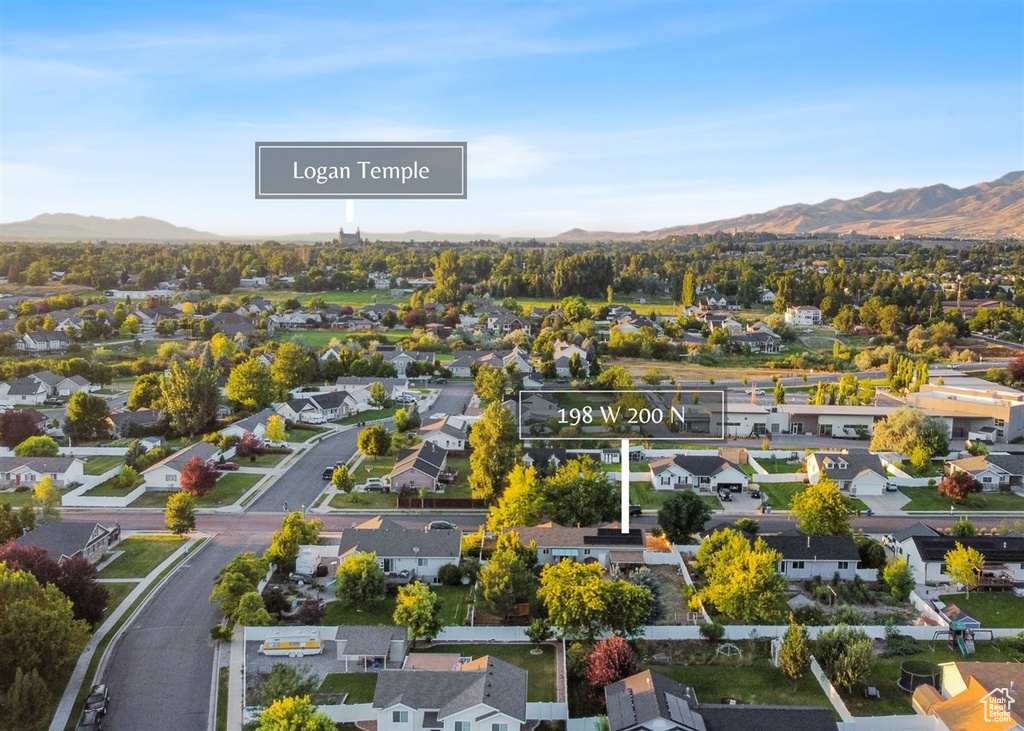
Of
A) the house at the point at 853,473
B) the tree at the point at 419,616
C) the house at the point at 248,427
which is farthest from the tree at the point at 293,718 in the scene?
the house at the point at 248,427

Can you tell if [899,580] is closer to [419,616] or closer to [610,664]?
[610,664]

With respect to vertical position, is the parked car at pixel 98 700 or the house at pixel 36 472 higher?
the house at pixel 36 472

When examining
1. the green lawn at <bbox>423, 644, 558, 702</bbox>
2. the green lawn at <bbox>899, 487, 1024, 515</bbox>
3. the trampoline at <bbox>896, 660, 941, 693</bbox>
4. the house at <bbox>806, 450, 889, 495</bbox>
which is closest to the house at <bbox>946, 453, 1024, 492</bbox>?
the green lawn at <bbox>899, 487, 1024, 515</bbox>

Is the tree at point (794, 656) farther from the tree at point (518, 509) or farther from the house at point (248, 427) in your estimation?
the house at point (248, 427)

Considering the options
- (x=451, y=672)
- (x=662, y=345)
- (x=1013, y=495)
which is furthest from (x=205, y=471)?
(x=662, y=345)

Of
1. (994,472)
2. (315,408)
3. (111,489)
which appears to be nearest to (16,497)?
(111,489)

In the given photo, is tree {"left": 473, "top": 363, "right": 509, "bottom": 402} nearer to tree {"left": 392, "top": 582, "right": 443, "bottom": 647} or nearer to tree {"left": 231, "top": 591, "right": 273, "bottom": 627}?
tree {"left": 392, "top": 582, "right": 443, "bottom": 647}
